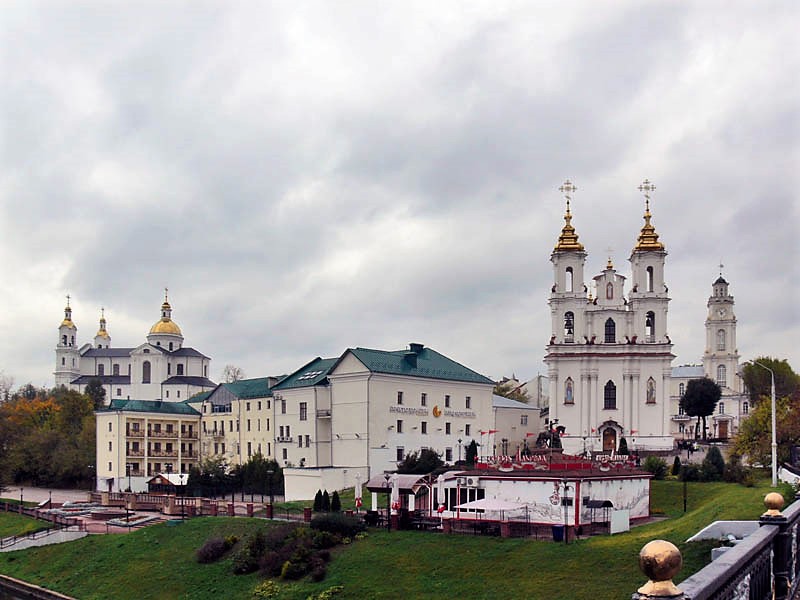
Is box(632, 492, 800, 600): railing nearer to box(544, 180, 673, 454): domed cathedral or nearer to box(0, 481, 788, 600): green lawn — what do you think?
box(0, 481, 788, 600): green lawn

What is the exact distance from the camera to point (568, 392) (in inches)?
2670

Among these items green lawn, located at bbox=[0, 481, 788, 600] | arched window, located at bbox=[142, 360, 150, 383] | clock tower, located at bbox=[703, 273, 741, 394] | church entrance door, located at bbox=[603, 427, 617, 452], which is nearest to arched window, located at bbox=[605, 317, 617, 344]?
church entrance door, located at bbox=[603, 427, 617, 452]

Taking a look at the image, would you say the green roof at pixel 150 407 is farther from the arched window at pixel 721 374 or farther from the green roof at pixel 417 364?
the arched window at pixel 721 374

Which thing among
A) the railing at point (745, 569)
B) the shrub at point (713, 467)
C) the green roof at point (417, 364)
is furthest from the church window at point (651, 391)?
the railing at point (745, 569)

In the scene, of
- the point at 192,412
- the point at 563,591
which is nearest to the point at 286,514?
the point at 563,591

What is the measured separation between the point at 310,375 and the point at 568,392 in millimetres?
19687

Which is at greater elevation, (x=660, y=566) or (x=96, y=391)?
(x=660, y=566)

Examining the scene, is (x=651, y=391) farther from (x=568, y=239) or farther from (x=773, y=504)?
(x=773, y=504)

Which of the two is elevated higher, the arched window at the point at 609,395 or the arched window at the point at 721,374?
the arched window at the point at 721,374

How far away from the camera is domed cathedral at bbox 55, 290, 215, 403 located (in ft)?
361

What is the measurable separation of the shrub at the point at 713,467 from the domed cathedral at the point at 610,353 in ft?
53.0

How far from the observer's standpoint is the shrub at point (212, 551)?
38531 mm

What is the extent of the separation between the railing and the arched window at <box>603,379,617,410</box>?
A: 5683 cm

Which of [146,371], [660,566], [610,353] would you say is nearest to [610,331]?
[610,353]
